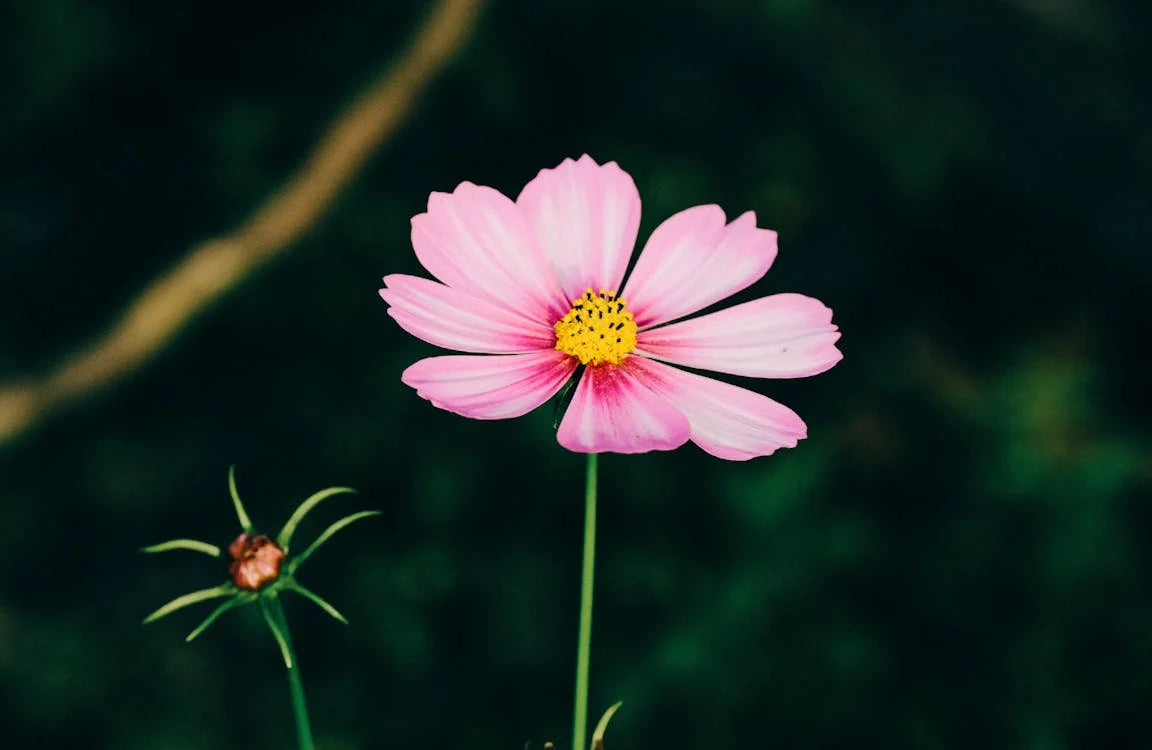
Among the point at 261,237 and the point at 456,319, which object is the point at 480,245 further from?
the point at 261,237

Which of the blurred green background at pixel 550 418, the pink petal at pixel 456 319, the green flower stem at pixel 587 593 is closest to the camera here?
the green flower stem at pixel 587 593

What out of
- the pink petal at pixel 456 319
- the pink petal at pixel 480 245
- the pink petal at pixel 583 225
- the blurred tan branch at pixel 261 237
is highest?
the blurred tan branch at pixel 261 237

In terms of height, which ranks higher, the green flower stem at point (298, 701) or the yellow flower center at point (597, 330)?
the yellow flower center at point (597, 330)

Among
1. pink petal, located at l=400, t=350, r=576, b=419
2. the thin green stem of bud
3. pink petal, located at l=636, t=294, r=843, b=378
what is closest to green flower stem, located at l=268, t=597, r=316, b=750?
the thin green stem of bud

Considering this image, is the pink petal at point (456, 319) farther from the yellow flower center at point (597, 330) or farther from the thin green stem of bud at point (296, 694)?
the thin green stem of bud at point (296, 694)

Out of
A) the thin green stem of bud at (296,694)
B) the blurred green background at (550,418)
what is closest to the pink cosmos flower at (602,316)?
the thin green stem of bud at (296,694)

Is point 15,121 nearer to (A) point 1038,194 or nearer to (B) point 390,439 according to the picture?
(B) point 390,439

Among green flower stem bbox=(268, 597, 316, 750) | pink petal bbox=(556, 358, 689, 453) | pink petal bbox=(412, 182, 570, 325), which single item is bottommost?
green flower stem bbox=(268, 597, 316, 750)

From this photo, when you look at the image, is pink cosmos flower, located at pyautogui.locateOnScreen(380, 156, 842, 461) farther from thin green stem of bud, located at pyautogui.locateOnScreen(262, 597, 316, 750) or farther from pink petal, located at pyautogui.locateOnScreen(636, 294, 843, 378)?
thin green stem of bud, located at pyautogui.locateOnScreen(262, 597, 316, 750)

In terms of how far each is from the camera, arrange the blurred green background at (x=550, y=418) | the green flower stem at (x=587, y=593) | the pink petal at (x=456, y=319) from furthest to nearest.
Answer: the blurred green background at (x=550, y=418) < the pink petal at (x=456, y=319) < the green flower stem at (x=587, y=593)
